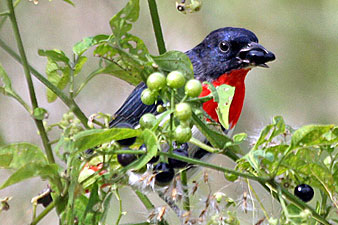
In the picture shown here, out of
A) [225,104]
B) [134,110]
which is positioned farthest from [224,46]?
[225,104]

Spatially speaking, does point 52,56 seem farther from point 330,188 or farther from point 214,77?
point 214,77

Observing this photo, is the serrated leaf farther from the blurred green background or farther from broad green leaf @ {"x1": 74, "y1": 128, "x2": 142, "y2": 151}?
the blurred green background

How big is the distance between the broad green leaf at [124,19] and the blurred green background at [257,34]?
108 inches

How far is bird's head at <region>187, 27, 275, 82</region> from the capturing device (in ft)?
9.79

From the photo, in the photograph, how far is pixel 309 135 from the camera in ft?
5.31

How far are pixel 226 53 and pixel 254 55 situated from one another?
0.27 meters

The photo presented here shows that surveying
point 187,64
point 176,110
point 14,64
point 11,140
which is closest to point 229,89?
point 187,64

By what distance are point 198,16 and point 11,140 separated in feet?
5.59

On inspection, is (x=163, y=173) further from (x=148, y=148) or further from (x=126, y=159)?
(x=148, y=148)

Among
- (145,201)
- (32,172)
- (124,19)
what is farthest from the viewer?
(145,201)

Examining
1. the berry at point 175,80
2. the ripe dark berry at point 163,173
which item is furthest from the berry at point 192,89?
the ripe dark berry at point 163,173

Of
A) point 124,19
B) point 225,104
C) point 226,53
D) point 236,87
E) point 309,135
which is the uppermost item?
point 124,19

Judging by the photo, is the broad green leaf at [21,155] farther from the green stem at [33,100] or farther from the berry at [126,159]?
the berry at [126,159]

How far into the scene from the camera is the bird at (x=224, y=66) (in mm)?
2957
